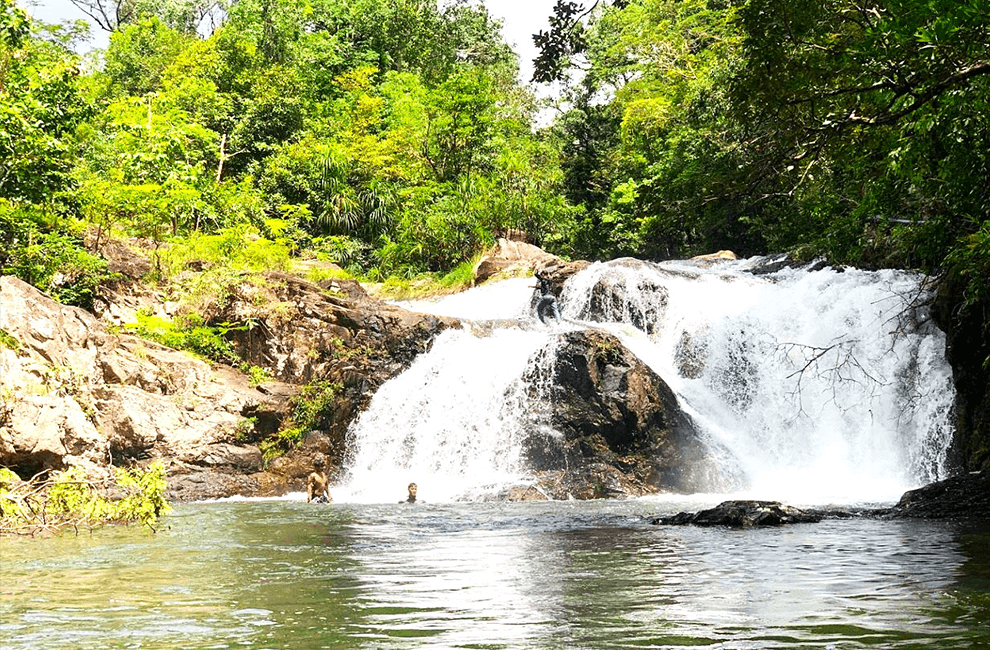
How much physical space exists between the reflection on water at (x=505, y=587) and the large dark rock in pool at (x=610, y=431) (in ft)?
22.0

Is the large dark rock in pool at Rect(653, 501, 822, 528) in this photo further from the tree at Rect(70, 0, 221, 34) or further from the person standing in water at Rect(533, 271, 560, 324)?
the tree at Rect(70, 0, 221, 34)

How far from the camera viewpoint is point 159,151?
29.5 m

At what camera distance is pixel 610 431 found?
66.9 feet

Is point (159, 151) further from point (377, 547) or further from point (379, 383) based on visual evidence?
point (377, 547)

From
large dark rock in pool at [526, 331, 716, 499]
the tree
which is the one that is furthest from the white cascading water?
the tree

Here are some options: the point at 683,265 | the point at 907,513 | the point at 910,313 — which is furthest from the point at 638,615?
the point at 683,265

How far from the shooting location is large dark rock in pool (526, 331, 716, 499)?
1981 cm

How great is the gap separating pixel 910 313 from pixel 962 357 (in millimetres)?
2573

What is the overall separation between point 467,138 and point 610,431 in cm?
2361

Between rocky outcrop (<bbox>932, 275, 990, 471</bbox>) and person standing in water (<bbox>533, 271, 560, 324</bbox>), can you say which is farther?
person standing in water (<bbox>533, 271, 560, 324</bbox>)

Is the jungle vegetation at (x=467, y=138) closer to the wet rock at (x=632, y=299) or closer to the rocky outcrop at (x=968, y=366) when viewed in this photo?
the rocky outcrop at (x=968, y=366)

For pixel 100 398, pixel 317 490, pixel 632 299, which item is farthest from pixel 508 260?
pixel 100 398

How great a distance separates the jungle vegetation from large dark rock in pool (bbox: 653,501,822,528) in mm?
3540

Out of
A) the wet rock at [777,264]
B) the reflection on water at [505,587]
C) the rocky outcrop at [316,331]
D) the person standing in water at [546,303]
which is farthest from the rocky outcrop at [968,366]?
the person standing in water at [546,303]
